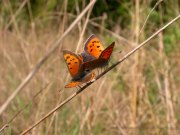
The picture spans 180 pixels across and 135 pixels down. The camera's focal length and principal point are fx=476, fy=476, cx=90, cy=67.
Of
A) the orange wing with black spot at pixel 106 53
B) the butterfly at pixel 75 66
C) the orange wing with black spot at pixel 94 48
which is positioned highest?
the orange wing with black spot at pixel 94 48

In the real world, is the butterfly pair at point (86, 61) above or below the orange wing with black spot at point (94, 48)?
below

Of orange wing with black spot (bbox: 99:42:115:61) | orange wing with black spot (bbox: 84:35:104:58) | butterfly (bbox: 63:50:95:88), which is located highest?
orange wing with black spot (bbox: 84:35:104:58)

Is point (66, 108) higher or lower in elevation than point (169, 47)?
lower

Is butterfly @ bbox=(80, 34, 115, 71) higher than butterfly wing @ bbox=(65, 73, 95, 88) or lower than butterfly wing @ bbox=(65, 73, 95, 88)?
higher

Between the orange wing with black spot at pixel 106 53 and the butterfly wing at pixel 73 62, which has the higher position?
the butterfly wing at pixel 73 62

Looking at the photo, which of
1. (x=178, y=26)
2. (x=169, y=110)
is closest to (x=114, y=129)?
(x=169, y=110)

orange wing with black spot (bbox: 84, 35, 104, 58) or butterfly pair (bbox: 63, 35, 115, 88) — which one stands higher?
orange wing with black spot (bbox: 84, 35, 104, 58)

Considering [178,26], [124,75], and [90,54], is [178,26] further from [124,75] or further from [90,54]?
[90,54]
